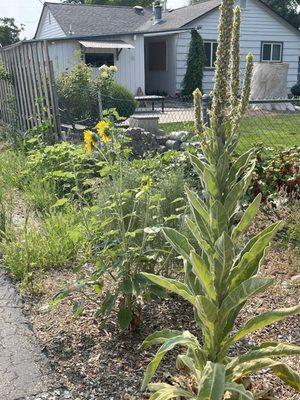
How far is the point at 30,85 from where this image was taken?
26.8 ft

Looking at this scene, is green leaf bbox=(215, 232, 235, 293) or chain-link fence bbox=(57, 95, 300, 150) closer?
green leaf bbox=(215, 232, 235, 293)

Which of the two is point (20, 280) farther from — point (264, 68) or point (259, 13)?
point (259, 13)

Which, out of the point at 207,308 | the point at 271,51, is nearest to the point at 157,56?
the point at 271,51

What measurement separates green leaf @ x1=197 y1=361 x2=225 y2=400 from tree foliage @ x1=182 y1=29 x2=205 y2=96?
20036 mm

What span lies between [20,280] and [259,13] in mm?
22908

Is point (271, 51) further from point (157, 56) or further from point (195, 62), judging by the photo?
point (157, 56)

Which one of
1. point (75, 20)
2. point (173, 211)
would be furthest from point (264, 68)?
point (173, 211)

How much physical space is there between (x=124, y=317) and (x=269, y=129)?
9167mm

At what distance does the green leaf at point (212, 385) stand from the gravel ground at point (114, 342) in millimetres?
563

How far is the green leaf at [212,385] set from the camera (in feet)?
5.10

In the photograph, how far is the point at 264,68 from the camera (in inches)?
693

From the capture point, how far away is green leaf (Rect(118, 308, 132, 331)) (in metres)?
2.46

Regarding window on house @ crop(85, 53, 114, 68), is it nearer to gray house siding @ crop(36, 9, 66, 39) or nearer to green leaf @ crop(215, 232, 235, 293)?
gray house siding @ crop(36, 9, 66, 39)

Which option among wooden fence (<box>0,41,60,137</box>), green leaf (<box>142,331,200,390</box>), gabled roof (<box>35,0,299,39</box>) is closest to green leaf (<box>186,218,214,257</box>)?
green leaf (<box>142,331,200,390</box>)
